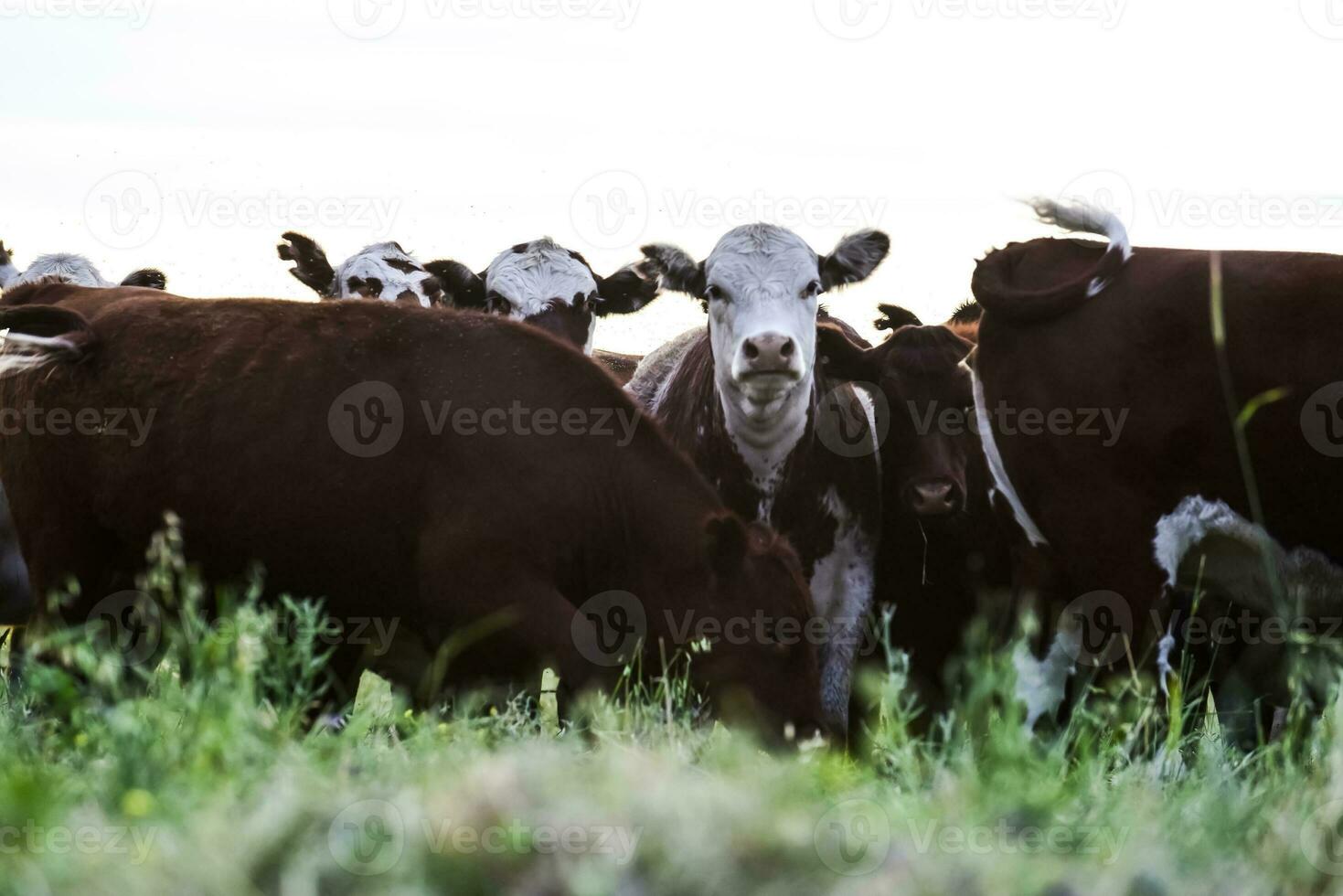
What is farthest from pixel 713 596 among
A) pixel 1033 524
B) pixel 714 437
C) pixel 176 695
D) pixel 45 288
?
pixel 45 288

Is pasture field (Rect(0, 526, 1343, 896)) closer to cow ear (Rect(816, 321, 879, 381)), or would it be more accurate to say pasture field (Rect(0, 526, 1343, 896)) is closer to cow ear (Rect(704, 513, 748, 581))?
cow ear (Rect(704, 513, 748, 581))

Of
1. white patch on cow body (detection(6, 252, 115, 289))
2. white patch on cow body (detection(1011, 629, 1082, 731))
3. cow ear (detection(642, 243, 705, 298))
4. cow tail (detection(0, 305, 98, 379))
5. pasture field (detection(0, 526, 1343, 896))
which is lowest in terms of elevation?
white patch on cow body (detection(1011, 629, 1082, 731))

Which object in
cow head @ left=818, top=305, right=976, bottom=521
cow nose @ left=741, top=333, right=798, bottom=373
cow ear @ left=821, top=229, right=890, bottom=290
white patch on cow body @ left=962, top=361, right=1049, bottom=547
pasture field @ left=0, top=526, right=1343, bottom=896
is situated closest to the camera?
pasture field @ left=0, top=526, right=1343, bottom=896

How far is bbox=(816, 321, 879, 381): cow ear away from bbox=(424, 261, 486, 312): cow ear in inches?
130

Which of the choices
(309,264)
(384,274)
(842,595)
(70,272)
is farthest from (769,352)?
(70,272)

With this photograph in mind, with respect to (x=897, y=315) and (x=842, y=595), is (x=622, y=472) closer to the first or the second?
(x=842, y=595)

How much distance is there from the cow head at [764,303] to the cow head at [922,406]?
0.29m

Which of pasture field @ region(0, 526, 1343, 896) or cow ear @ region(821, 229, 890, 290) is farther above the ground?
cow ear @ region(821, 229, 890, 290)

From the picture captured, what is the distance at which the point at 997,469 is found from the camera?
6.27 metres

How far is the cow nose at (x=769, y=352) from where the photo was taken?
6.67 m

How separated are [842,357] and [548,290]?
9.69ft

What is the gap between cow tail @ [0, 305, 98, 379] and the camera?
6.09m

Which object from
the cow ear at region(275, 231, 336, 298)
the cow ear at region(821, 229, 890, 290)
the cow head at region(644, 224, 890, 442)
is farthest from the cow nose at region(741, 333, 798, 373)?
the cow ear at region(275, 231, 336, 298)

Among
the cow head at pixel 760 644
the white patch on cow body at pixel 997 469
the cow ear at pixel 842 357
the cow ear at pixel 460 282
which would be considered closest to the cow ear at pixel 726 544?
the cow head at pixel 760 644
